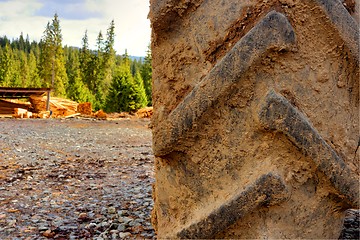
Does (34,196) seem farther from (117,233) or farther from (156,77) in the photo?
(156,77)

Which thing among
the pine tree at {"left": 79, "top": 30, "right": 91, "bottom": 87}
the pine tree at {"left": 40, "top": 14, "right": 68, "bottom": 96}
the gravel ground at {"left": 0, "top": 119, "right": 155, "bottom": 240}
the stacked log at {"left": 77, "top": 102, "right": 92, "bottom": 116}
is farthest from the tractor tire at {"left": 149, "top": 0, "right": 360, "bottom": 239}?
the pine tree at {"left": 79, "top": 30, "right": 91, "bottom": 87}

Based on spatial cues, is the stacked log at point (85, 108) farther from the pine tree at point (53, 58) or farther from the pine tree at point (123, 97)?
the pine tree at point (53, 58)

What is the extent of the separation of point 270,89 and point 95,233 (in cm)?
156

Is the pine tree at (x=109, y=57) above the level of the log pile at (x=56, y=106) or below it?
above

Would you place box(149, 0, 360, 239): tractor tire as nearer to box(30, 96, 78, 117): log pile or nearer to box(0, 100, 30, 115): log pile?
box(30, 96, 78, 117): log pile

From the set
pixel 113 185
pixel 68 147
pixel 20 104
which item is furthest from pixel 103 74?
pixel 113 185

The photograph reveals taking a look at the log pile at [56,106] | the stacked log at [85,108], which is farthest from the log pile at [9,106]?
the stacked log at [85,108]

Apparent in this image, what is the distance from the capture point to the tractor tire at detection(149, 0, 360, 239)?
3.84 feet

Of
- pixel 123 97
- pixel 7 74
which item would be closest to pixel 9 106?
pixel 123 97

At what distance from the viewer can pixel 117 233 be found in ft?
7.66

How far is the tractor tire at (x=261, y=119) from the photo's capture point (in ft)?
3.84

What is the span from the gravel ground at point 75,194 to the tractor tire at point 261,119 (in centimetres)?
114

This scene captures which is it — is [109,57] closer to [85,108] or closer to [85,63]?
[85,63]

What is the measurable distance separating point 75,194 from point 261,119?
2470 millimetres
